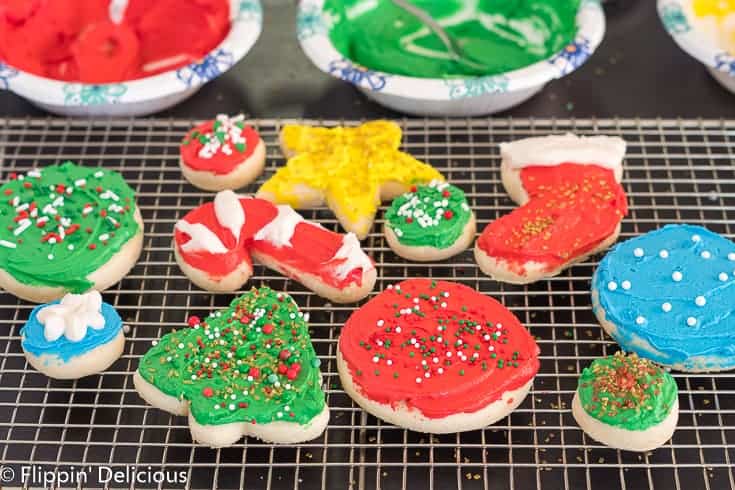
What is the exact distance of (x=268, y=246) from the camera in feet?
7.24

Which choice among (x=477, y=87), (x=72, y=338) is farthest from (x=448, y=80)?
(x=72, y=338)

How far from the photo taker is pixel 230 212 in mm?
2225

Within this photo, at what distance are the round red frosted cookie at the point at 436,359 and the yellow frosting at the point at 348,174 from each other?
0.94ft

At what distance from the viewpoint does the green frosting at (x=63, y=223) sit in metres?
2.15

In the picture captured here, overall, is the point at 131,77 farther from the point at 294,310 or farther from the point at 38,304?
the point at 294,310

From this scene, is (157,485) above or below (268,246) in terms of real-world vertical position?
below

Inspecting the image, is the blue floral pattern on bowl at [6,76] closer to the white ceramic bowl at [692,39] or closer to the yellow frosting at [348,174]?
the yellow frosting at [348,174]

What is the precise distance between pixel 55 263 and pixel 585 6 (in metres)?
1.53

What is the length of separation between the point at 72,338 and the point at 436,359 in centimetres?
78

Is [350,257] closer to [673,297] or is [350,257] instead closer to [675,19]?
[673,297]

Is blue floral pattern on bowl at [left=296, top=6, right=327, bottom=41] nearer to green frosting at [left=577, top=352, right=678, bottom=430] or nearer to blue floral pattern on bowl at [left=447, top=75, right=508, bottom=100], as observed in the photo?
blue floral pattern on bowl at [left=447, top=75, right=508, bottom=100]

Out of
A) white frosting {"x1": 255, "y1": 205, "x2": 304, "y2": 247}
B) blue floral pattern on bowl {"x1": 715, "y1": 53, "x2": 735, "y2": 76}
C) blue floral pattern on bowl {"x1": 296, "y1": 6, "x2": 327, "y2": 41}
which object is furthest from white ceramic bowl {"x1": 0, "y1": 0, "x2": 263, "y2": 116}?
blue floral pattern on bowl {"x1": 715, "y1": 53, "x2": 735, "y2": 76}

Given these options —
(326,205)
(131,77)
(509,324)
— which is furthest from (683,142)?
(131,77)

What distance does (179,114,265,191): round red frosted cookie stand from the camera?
2365 mm
